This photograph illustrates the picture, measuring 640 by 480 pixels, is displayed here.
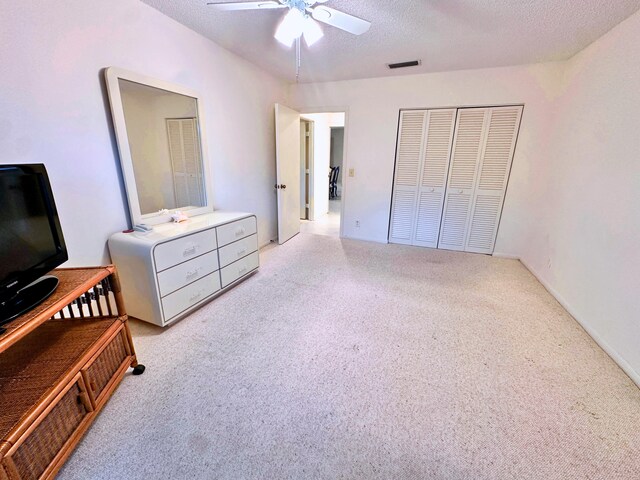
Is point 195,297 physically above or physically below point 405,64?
below

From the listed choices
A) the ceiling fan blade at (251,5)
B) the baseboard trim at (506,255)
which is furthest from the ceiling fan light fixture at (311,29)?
the baseboard trim at (506,255)

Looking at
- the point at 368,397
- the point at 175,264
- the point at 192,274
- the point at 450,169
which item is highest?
the point at 450,169

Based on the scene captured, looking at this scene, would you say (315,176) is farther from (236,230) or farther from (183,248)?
(183,248)

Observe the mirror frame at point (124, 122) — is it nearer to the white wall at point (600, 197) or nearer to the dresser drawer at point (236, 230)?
the dresser drawer at point (236, 230)

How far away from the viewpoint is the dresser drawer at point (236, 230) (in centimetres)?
234

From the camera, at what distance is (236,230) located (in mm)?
2502

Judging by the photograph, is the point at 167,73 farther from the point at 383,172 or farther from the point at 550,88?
the point at 550,88

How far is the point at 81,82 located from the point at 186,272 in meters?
1.35

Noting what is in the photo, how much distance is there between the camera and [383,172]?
3.80 metres

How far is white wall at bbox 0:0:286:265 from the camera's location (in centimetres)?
138

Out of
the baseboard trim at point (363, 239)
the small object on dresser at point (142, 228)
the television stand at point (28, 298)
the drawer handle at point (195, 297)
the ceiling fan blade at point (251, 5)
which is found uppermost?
the ceiling fan blade at point (251, 5)

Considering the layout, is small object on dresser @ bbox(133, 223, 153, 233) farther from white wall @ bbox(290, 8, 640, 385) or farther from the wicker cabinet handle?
white wall @ bbox(290, 8, 640, 385)

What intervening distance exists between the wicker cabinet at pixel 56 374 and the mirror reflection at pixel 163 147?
95cm

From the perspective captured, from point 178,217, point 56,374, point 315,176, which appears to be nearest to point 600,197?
point 178,217
